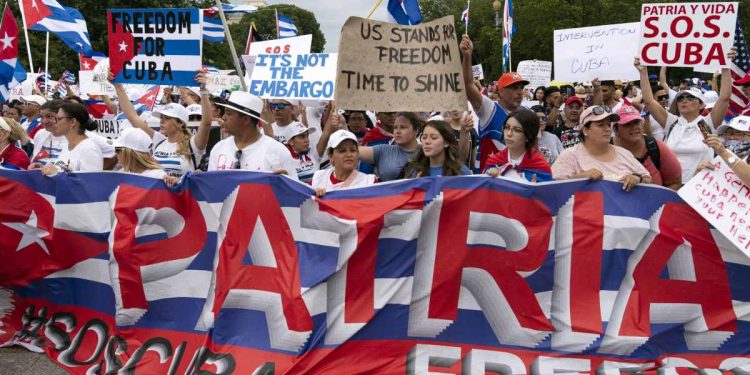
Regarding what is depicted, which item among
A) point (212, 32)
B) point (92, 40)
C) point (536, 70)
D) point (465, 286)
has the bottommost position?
point (92, 40)

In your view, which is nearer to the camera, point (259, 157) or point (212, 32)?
point (259, 157)

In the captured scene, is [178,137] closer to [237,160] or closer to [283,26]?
[237,160]

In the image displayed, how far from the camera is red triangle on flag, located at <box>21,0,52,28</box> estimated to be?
35.8 feet

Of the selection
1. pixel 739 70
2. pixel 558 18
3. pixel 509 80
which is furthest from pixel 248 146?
pixel 558 18

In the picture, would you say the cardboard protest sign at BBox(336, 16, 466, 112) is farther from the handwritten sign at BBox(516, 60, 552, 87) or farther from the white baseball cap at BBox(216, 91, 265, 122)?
the handwritten sign at BBox(516, 60, 552, 87)

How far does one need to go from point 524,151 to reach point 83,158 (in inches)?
134

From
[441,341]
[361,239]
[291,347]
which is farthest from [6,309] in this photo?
[441,341]

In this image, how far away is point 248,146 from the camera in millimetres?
5922

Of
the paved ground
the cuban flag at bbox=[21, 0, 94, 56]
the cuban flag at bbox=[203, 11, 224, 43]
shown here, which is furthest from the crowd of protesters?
the cuban flag at bbox=[203, 11, 224, 43]

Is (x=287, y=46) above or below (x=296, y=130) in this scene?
above

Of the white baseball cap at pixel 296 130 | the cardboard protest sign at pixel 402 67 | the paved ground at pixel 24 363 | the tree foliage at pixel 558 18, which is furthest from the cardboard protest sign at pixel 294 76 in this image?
the tree foliage at pixel 558 18

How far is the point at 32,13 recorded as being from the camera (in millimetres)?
10945

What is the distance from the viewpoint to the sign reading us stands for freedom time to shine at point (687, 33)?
22.9 feet

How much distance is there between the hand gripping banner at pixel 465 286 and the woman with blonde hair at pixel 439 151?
49 centimetres
